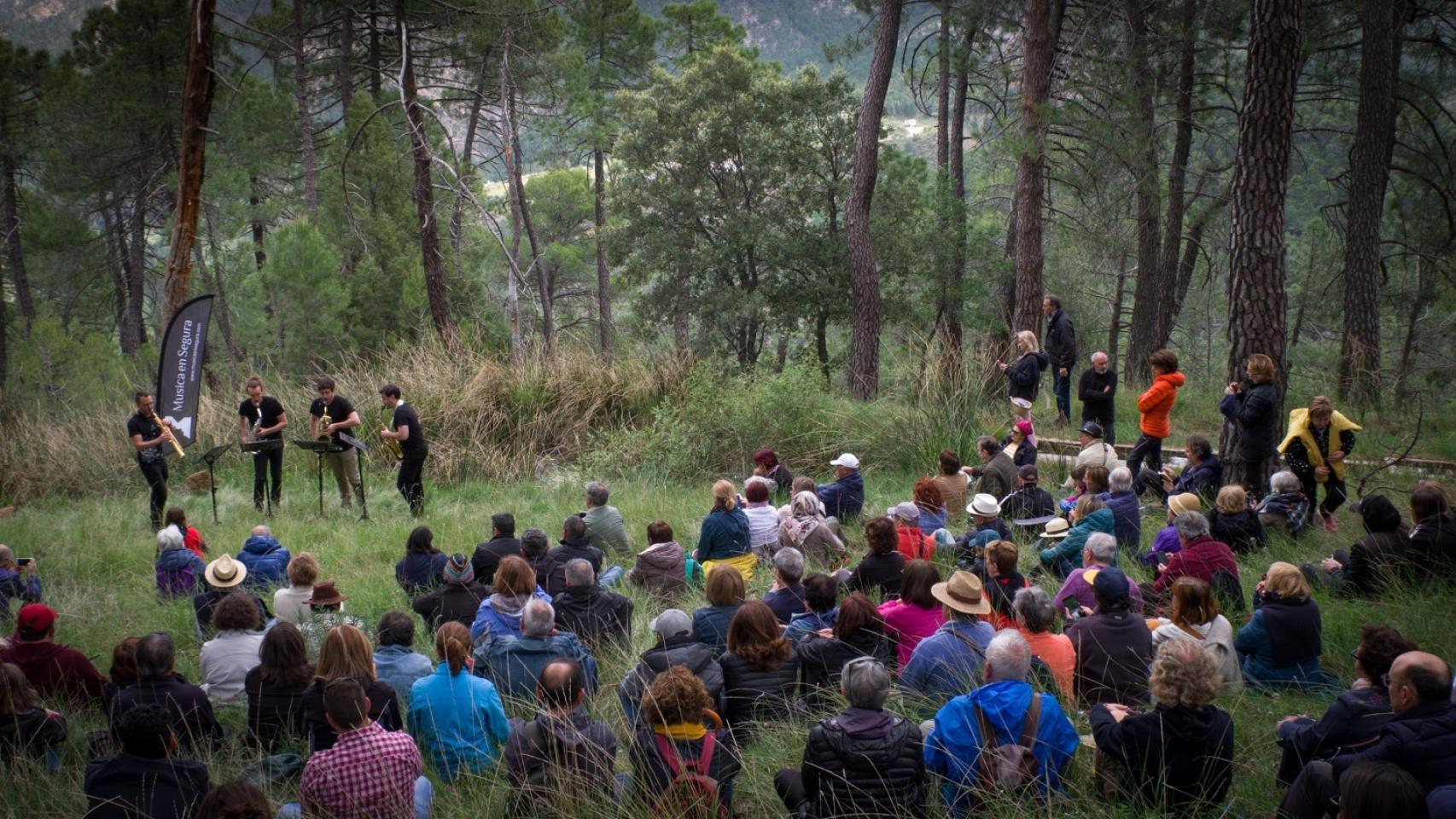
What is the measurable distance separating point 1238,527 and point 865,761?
463cm

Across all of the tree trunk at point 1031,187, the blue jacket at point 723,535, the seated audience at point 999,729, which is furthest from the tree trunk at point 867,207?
the seated audience at point 999,729

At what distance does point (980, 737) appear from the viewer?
392 cm

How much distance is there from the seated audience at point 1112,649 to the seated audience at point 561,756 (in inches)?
93.6

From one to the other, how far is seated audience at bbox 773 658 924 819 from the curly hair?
0.95m

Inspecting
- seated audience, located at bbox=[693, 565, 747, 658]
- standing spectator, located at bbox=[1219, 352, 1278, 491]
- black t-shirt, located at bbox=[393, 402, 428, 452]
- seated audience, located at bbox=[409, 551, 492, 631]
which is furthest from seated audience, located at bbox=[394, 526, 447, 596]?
standing spectator, located at bbox=[1219, 352, 1278, 491]

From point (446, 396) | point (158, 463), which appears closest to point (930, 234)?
point (446, 396)

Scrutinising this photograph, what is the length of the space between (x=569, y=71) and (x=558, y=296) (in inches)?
460

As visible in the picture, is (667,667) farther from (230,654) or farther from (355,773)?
(230,654)

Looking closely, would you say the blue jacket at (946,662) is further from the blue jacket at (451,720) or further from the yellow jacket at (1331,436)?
the yellow jacket at (1331,436)

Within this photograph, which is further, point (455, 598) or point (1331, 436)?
point (1331, 436)

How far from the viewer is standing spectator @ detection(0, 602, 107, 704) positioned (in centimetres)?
541

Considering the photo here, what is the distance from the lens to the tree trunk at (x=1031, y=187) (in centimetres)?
1380

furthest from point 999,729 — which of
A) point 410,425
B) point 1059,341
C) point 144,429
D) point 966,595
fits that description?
point 144,429

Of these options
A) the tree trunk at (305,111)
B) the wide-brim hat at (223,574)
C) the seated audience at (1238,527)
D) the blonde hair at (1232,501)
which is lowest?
the wide-brim hat at (223,574)
